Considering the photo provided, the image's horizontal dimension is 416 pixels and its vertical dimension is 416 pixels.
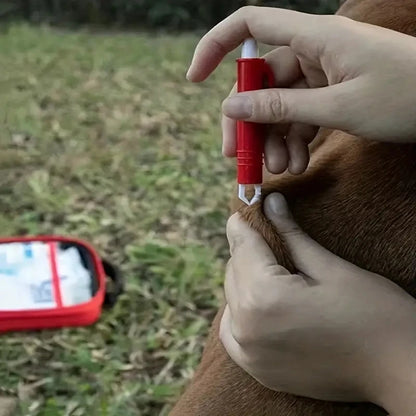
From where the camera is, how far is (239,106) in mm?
841

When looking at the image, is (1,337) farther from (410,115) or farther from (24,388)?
(410,115)

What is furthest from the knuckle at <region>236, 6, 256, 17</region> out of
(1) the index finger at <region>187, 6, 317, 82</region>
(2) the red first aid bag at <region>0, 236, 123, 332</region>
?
(2) the red first aid bag at <region>0, 236, 123, 332</region>

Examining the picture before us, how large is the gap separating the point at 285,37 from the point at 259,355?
31 cm

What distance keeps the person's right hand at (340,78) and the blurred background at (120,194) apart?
0.92 metres

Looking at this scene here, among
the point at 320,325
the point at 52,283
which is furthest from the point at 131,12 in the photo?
the point at 320,325

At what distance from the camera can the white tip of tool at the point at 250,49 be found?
868 mm

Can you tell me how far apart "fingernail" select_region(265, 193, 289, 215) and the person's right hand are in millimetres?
77

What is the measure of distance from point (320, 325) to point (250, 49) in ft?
0.89

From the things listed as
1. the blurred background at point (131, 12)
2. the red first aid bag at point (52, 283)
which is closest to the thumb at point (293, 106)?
the red first aid bag at point (52, 283)

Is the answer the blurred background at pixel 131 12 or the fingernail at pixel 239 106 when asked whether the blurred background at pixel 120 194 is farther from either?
the fingernail at pixel 239 106

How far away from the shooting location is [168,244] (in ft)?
6.97

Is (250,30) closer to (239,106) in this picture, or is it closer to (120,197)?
(239,106)

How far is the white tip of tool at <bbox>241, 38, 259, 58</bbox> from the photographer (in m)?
0.87

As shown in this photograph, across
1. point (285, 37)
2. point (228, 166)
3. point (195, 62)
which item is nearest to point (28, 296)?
point (228, 166)
